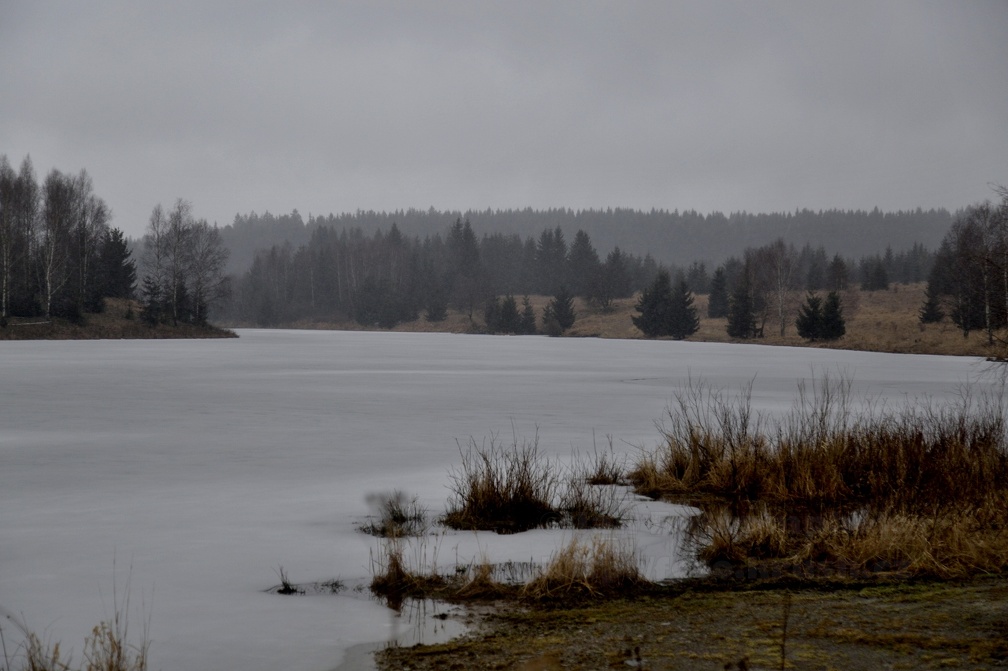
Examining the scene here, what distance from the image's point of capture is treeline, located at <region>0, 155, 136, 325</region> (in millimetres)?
53750

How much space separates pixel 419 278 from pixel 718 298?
52959 mm

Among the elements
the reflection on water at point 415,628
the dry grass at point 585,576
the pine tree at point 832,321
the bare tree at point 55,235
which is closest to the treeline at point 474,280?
the pine tree at point 832,321

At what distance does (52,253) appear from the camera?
179 ft

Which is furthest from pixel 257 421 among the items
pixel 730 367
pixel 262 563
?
pixel 730 367

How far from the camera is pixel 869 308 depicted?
85562 millimetres

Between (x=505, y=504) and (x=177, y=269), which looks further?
(x=177, y=269)

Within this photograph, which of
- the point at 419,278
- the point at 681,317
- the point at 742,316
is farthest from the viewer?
the point at 419,278

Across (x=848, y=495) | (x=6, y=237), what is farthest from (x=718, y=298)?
(x=848, y=495)

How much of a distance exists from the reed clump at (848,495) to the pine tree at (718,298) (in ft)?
263

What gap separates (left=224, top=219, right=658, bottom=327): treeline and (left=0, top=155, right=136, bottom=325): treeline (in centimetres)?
4724

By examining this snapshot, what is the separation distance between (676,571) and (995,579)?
2.24 meters

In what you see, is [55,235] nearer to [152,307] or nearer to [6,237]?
[6,237]

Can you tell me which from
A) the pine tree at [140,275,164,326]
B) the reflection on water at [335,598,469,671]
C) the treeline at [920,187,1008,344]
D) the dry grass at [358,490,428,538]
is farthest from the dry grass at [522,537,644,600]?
the pine tree at [140,275,164,326]

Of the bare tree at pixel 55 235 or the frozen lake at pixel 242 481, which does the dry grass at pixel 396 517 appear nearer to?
the frozen lake at pixel 242 481
